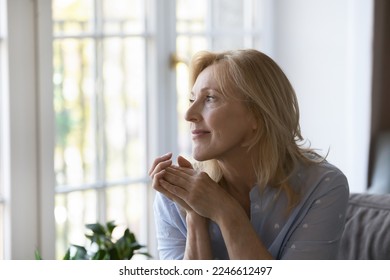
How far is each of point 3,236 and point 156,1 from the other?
4.21ft

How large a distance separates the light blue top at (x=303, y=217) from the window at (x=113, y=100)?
120 centimetres

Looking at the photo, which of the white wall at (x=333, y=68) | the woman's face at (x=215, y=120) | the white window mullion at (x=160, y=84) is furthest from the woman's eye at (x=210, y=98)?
the white wall at (x=333, y=68)

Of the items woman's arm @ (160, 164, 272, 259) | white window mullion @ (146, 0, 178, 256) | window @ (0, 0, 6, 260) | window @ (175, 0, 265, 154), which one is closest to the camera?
woman's arm @ (160, 164, 272, 259)

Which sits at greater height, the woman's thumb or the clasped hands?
the woman's thumb

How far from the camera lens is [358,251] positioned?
7.88 ft

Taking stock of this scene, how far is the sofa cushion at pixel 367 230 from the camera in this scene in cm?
235

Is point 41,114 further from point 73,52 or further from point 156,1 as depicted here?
point 156,1

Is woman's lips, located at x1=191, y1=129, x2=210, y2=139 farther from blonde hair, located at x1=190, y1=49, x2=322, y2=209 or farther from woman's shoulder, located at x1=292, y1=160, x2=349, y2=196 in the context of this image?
woman's shoulder, located at x1=292, y1=160, x2=349, y2=196

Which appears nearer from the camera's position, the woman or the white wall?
the woman

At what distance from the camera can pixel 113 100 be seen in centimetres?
358

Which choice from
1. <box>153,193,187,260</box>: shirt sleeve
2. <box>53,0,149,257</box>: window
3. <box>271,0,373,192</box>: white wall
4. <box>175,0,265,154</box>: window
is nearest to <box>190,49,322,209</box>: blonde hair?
<box>153,193,187,260</box>: shirt sleeve

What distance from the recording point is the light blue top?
2119 millimetres

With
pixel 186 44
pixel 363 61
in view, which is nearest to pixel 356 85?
pixel 363 61

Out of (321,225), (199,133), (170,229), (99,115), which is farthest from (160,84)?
(321,225)
